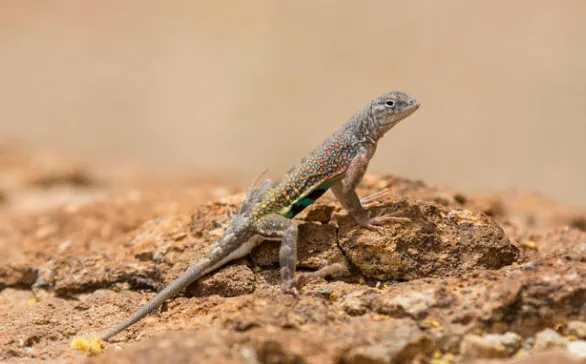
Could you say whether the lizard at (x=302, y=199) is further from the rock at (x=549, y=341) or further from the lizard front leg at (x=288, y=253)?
the rock at (x=549, y=341)

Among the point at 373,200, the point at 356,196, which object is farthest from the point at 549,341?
the point at 373,200

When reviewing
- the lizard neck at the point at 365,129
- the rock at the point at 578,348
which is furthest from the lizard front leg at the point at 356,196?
the rock at the point at 578,348

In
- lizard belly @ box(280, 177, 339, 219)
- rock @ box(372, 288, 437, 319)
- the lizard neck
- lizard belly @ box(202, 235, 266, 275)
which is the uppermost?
the lizard neck

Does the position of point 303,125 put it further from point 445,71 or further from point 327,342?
point 327,342

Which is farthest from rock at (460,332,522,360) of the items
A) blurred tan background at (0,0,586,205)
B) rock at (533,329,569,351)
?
blurred tan background at (0,0,586,205)

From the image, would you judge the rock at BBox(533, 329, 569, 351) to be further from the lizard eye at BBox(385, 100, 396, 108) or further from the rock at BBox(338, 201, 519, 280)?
the lizard eye at BBox(385, 100, 396, 108)

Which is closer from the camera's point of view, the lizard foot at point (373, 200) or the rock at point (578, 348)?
the rock at point (578, 348)

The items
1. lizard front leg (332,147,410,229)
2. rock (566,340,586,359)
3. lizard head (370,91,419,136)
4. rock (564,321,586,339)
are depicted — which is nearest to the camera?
rock (566,340,586,359)
